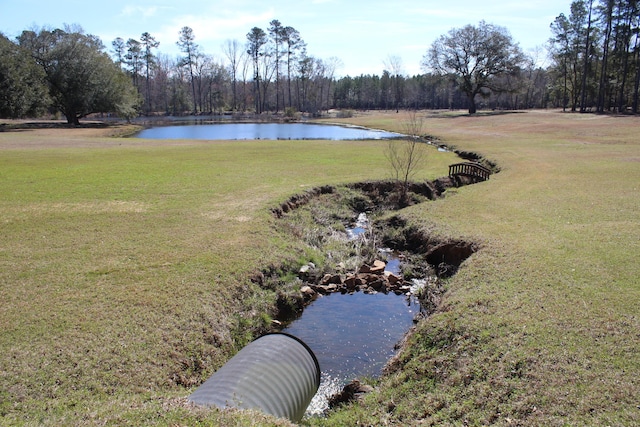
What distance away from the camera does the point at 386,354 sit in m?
8.33

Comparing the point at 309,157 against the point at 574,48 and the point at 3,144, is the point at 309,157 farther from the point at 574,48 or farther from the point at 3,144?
the point at 574,48

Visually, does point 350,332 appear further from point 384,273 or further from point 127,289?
point 127,289

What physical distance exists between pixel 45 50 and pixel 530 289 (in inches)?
2938

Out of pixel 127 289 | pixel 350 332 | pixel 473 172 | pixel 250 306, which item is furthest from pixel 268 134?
pixel 350 332

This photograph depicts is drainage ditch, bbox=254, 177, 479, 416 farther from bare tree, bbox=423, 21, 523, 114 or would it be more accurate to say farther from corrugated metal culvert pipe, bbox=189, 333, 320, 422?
bare tree, bbox=423, 21, 523, 114

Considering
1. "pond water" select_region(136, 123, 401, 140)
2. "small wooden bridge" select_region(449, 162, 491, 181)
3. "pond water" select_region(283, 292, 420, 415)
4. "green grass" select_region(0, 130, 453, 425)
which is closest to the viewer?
"green grass" select_region(0, 130, 453, 425)

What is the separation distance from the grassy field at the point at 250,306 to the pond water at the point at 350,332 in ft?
2.40

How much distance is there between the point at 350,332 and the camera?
9148 mm

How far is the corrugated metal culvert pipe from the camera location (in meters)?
5.49

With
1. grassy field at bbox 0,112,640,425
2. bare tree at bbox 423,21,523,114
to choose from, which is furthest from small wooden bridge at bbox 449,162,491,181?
bare tree at bbox 423,21,523,114

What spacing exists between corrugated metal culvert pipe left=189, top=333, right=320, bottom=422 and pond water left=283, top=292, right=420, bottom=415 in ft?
2.94

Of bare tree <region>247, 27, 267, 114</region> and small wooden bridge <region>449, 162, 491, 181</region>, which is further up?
bare tree <region>247, 27, 267, 114</region>

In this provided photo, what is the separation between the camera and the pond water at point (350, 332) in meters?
7.73

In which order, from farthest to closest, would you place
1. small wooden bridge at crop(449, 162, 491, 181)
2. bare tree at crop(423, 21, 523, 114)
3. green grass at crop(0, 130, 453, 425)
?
bare tree at crop(423, 21, 523, 114)
small wooden bridge at crop(449, 162, 491, 181)
green grass at crop(0, 130, 453, 425)
